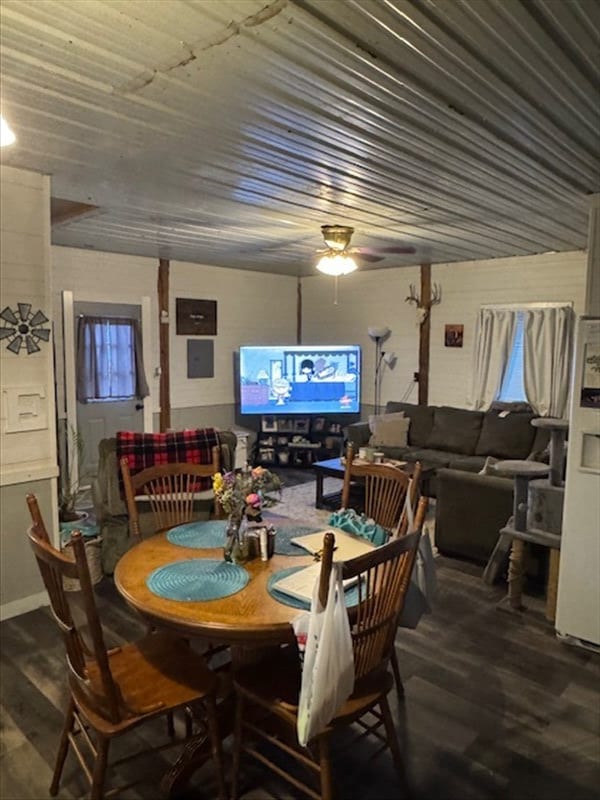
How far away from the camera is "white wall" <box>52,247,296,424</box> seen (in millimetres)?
5898

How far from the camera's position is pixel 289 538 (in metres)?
2.49

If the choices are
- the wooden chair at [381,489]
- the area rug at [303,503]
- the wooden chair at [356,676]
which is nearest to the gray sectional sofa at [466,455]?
the area rug at [303,503]

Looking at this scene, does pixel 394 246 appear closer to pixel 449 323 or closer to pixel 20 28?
pixel 449 323

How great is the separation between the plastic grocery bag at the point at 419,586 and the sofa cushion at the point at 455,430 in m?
4.12

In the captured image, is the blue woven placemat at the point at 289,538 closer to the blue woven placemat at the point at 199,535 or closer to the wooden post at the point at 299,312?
the blue woven placemat at the point at 199,535

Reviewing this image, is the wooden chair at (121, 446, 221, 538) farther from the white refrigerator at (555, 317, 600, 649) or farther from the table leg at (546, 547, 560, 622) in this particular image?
the table leg at (546, 547, 560, 622)

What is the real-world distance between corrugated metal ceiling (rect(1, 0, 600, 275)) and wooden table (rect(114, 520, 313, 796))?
1795mm

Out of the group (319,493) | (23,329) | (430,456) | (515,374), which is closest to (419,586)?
(23,329)

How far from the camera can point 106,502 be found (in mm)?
3789

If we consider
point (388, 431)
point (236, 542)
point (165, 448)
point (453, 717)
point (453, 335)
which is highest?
point (453, 335)

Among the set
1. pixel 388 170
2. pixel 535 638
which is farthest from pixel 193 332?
pixel 535 638

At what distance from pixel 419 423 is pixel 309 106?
15.9 feet

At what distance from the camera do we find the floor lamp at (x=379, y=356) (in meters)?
7.29

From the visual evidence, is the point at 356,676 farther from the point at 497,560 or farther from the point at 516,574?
the point at 497,560
